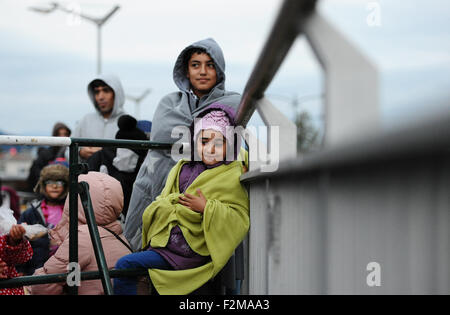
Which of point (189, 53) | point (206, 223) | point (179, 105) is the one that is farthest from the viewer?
point (189, 53)

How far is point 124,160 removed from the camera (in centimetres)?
400

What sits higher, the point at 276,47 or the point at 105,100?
the point at 105,100

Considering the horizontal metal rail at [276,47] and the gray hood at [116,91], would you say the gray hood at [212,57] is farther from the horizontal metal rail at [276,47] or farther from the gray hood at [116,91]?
the gray hood at [116,91]

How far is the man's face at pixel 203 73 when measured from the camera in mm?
3564

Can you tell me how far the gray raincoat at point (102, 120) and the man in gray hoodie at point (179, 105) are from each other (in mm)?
1523

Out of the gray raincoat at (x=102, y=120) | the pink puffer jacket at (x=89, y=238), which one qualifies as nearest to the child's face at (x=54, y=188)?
the pink puffer jacket at (x=89, y=238)

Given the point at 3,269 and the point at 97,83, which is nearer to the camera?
the point at 3,269

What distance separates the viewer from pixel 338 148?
936 mm

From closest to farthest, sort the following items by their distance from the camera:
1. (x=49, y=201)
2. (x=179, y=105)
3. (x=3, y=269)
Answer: (x=3, y=269), (x=179, y=105), (x=49, y=201)

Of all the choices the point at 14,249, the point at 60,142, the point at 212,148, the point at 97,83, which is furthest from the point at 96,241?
the point at 97,83

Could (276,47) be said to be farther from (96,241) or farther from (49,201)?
(49,201)

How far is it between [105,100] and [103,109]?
0.27ft

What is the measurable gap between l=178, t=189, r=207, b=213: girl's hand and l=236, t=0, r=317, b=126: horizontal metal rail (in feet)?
1.70
